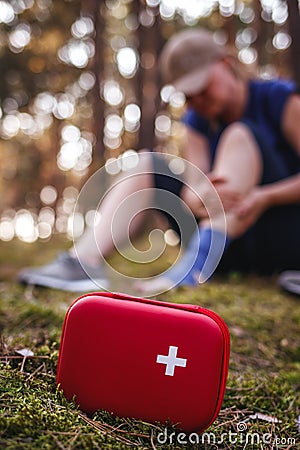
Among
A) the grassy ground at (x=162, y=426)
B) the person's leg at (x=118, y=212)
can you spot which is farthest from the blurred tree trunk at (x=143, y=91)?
the grassy ground at (x=162, y=426)

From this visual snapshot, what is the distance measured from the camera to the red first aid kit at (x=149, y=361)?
97 centimetres

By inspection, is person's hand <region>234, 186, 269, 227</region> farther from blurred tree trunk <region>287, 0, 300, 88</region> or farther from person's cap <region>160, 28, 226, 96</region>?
blurred tree trunk <region>287, 0, 300, 88</region>

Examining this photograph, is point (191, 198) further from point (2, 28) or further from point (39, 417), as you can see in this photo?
point (2, 28)

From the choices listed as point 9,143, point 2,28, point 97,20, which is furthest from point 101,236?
point 9,143

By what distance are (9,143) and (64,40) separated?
15.9ft

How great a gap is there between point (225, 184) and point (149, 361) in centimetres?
131

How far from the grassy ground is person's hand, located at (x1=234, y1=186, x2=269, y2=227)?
35 centimetres

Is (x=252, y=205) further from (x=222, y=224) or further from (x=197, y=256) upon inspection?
(x=197, y=256)

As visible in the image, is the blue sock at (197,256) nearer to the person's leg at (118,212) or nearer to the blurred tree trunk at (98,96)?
the person's leg at (118,212)

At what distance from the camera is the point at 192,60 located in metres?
2.52

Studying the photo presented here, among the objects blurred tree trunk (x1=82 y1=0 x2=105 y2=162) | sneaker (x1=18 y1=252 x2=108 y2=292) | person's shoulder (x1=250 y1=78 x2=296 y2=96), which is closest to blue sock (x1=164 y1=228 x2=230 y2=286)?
sneaker (x1=18 y1=252 x2=108 y2=292)

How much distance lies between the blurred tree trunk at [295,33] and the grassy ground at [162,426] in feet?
8.49

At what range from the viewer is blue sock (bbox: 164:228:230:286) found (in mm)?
2164

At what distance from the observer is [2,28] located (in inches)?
392
